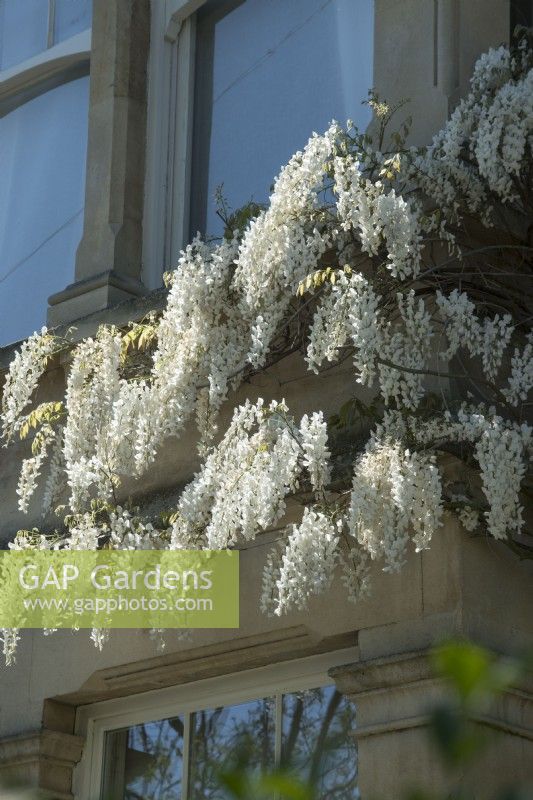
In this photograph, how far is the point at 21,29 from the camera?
770 centimetres

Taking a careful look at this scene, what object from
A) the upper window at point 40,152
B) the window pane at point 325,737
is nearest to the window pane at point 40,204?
the upper window at point 40,152

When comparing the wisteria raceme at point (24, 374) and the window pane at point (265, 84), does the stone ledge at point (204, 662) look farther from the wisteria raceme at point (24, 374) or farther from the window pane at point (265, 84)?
the window pane at point (265, 84)

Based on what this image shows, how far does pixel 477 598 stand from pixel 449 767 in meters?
3.59

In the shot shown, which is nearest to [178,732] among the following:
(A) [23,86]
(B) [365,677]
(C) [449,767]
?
(B) [365,677]

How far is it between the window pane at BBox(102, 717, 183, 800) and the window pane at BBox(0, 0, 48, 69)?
13.3 feet

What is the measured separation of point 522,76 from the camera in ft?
16.5

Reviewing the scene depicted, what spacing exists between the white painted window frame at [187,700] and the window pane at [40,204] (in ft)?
7.57

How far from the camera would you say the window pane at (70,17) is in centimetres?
724

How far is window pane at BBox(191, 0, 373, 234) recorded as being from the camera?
6.03 metres

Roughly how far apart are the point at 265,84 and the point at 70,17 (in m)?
1.61

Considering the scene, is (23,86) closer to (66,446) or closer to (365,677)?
(66,446)

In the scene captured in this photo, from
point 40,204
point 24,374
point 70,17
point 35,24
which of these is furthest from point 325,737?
point 35,24

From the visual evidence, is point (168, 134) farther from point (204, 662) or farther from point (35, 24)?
point (204, 662)

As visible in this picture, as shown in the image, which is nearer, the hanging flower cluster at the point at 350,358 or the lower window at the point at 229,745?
the hanging flower cluster at the point at 350,358
